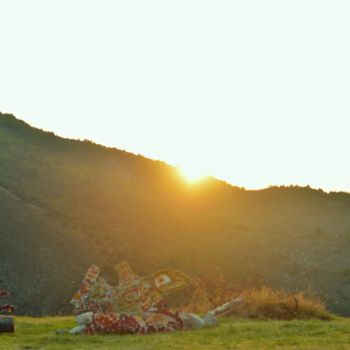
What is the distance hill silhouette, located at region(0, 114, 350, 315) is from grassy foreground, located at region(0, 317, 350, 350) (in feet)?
46.1

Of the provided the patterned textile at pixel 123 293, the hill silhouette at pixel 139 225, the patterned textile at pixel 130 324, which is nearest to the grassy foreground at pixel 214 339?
the patterned textile at pixel 130 324

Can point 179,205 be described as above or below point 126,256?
above

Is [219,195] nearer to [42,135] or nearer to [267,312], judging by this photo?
[42,135]

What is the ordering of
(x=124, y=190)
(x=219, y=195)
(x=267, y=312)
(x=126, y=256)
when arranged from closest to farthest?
(x=267, y=312)
(x=126, y=256)
(x=124, y=190)
(x=219, y=195)

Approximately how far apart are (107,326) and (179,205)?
131ft

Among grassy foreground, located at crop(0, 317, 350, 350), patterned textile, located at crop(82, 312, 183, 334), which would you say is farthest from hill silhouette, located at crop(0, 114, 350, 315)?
grassy foreground, located at crop(0, 317, 350, 350)

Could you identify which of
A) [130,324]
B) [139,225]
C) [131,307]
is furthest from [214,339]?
[139,225]

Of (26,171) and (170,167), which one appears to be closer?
(26,171)

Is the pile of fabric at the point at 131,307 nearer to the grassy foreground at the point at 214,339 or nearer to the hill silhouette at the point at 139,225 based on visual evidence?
the grassy foreground at the point at 214,339

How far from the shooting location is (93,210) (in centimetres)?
4544

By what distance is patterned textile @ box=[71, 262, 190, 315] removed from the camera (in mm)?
16094

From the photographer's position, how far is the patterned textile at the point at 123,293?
1609 centimetres

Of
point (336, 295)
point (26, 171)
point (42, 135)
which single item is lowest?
point (336, 295)

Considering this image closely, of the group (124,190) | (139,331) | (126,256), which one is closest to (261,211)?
(124,190)
